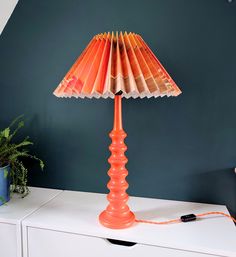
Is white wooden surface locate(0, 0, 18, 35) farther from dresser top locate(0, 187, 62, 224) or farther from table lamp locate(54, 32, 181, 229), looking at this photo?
dresser top locate(0, 187, 62, 224)

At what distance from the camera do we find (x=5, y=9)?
4.17 feet

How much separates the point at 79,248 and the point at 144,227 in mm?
242

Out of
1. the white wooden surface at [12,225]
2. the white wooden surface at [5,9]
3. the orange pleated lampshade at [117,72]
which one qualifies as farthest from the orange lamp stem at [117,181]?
the white wooden surface at [5,9]

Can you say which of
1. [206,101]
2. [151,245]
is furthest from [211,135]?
[151,245]

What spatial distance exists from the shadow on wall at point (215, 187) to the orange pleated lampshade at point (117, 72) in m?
0.46

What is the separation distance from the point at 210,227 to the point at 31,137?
0.92m

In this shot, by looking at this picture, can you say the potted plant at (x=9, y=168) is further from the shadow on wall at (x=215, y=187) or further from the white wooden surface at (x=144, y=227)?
the shadow on wall at (x=215, y=187)

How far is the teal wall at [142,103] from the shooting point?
1066 millimetres

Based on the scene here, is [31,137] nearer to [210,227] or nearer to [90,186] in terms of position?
[90,186]

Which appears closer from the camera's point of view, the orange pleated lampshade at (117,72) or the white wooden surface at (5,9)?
the orange pleated lampshade at (117,72)

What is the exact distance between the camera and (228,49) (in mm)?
1040

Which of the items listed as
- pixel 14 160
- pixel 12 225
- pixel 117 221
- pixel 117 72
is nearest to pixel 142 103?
pixel 117 72

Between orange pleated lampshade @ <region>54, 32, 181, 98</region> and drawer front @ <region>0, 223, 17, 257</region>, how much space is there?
0.56m

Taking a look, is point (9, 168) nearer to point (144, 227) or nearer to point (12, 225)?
point (12, 225)
